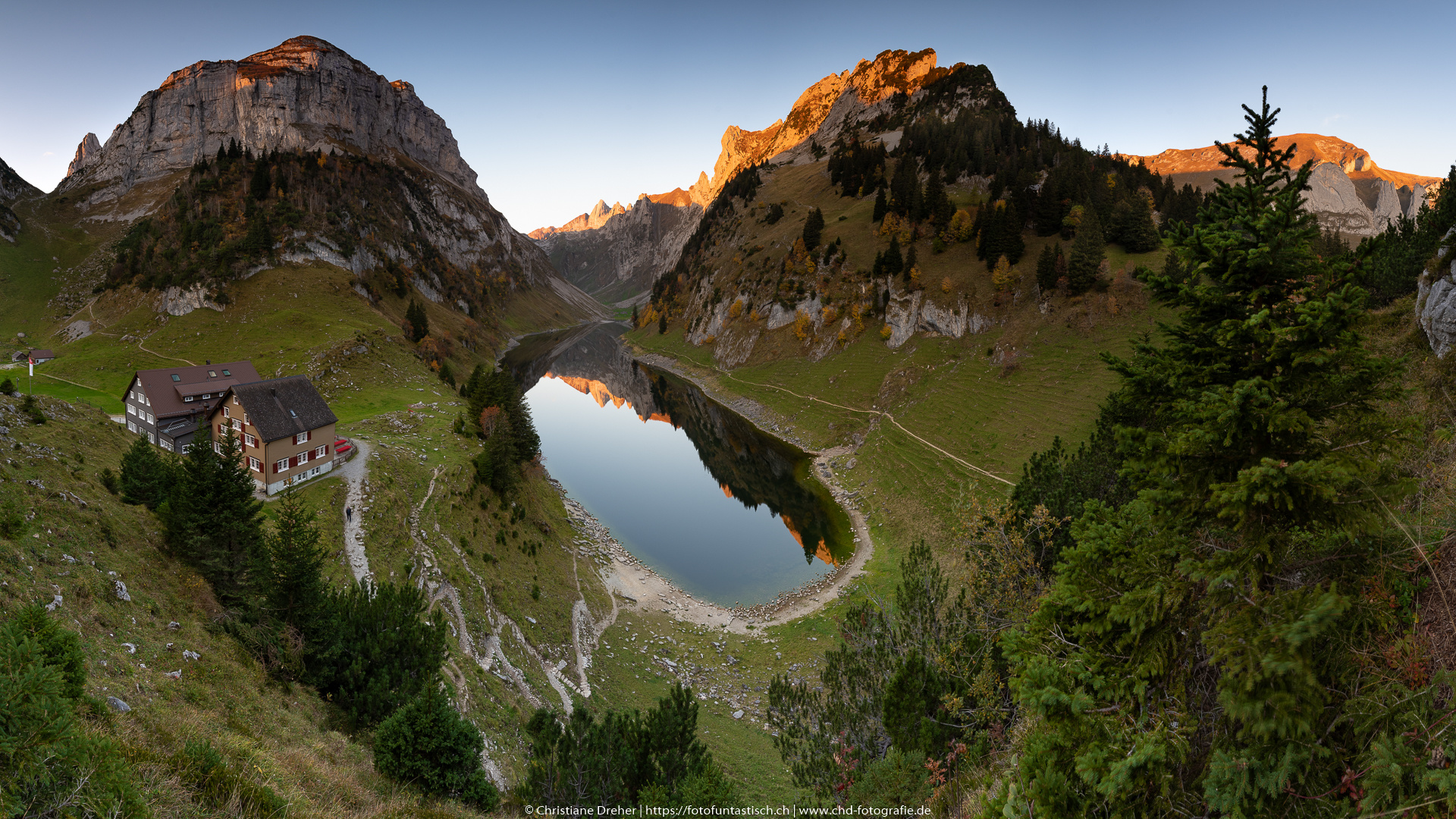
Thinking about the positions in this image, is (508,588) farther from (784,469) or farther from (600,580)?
(784,469)

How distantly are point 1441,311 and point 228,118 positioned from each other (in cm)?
25449

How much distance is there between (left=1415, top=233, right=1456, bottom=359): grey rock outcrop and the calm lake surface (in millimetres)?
33309

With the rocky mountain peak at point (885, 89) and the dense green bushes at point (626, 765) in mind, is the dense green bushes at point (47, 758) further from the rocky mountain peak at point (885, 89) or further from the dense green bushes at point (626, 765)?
the rocky mountain peak at point (885, 89)

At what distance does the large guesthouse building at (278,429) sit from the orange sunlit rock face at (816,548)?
37639 millimetres

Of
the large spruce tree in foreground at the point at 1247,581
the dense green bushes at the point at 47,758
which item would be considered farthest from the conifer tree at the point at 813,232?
the dense green bushes at the point at 47,758

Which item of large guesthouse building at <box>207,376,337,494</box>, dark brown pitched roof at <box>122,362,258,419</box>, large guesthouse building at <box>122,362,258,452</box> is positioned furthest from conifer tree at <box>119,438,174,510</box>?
large guesthouse building at <box>122,362,258,452</box>

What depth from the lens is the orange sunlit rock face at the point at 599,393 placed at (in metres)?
92.3

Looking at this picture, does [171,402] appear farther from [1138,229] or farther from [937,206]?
[1138,229]

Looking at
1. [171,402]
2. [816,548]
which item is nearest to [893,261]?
[816,548]

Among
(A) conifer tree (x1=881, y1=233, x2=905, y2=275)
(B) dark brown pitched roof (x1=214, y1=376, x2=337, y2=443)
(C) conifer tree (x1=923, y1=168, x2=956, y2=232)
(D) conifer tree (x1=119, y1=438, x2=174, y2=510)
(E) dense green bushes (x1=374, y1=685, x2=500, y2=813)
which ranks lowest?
(E) dense green bushes (x1=374, y1=685, x2=500, y2=813)

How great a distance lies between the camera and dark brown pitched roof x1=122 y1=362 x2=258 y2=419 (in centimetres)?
4125

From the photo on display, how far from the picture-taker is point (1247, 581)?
8.02 meters

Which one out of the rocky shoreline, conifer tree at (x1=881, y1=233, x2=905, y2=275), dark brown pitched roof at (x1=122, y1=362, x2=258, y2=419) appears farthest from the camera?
conifer tree at (x1=881, y1=233, x2=905, y2=275)

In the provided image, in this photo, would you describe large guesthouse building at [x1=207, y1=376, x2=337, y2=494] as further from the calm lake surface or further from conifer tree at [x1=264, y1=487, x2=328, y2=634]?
the calm lake surface
